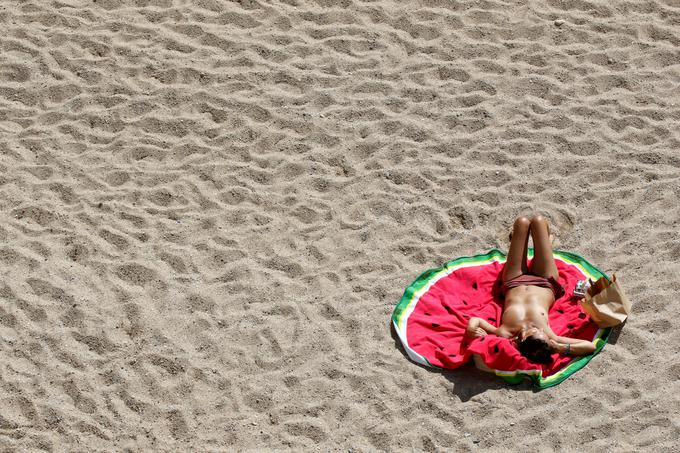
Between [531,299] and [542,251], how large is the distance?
0.44 metres

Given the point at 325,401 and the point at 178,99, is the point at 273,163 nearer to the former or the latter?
the point at 178,99

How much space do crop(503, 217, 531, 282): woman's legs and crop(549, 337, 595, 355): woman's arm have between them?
0.73m

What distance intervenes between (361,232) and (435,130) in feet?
4.49

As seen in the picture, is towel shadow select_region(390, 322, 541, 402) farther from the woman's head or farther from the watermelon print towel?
the woman's head

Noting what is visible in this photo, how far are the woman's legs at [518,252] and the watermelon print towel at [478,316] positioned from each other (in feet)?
0.52

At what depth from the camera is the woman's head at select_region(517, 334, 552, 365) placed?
7.25m

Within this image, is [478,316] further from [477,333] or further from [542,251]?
[542,251]

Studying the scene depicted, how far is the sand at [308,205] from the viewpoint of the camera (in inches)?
280

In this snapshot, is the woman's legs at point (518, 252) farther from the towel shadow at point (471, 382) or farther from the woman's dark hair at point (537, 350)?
the towel shadow at point (471, 382)

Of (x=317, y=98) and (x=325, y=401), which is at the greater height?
(x=317, y=98)

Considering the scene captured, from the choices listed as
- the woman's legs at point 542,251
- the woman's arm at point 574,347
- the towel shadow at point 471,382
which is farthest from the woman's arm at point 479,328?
the woman's legs at point 542,251

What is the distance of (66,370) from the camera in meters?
7.36

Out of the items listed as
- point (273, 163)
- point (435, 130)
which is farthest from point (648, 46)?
point (273, 163)

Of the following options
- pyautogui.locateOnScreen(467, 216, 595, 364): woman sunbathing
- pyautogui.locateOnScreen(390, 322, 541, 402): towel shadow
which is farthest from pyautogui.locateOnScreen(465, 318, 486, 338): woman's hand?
pyautogui.locateOnScreen(390, 322, 541, 402): towel shadow
